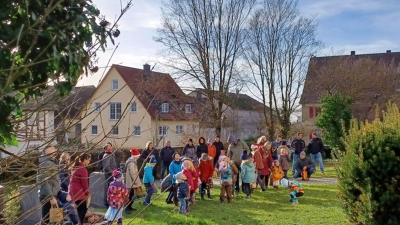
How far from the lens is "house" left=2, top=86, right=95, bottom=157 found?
284 cm

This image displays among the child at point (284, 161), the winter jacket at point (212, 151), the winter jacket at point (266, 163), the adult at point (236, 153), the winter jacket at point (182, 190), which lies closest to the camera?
the winter jacket at point (182, 190)

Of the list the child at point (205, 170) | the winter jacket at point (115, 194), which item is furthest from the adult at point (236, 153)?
the winter jacket at point (115, 194)

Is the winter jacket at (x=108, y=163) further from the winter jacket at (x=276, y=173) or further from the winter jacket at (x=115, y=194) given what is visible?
the winter jacket at (x=276, y=173)

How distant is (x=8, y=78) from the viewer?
1.97 metres

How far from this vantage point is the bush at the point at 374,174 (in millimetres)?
6977

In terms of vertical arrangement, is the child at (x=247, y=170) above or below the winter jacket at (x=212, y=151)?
below

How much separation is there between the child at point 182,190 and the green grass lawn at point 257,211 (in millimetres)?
227

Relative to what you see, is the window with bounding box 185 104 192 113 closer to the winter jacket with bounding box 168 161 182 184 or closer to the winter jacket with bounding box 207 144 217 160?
the winter jacket with bounding box 207 144 217 160

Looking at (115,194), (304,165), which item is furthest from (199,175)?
(304,165)

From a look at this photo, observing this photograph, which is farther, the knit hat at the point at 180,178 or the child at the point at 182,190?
the knit hat at the point at 180,178

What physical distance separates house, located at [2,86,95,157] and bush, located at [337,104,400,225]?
520 centimetres

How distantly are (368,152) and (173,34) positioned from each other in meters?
23.3

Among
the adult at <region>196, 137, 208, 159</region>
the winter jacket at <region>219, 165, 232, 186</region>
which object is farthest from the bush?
the adult at <region>196, 137, 208, 159</region>

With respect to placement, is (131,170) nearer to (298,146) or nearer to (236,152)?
(236,152)
